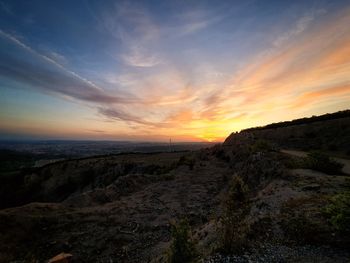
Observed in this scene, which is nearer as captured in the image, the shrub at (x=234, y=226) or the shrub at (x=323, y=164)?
the shrub at (x=234, y=226)

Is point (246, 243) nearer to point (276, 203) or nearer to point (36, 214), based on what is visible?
point (276, 203)

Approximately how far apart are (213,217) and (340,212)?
910cm

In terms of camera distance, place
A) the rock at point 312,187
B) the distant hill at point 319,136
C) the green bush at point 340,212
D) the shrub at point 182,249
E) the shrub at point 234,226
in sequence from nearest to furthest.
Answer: the shrub at point 182,249 → the green bush at point 340,212 → the shrub at point 234,226 → the rock at point 312,187 → the distant hill at point 319,136

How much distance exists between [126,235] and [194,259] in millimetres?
9224

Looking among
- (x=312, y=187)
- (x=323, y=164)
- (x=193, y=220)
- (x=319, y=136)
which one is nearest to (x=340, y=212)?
(x=312, y=187)

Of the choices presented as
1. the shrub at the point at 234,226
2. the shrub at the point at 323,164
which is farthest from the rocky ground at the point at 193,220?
the shrub at the point at 323,164

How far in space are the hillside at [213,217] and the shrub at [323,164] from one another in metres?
0.07

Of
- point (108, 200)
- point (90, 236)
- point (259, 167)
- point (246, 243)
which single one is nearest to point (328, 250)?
point (246, 243)

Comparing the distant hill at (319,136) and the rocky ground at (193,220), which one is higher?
the distant hill at (319,136)

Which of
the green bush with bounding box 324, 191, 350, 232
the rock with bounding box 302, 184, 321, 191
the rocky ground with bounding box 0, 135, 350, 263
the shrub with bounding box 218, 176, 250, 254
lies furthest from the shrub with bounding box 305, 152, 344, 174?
the shrub with bounding box 218, 176, 250, 254

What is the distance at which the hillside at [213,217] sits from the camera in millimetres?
8391

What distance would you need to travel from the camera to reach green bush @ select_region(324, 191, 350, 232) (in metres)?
8.34

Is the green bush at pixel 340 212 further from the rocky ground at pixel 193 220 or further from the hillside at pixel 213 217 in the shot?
the rocky ground at pixel 193 220

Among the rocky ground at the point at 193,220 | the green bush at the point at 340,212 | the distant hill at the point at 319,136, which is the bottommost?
the rocky ground at the point at 193,220
